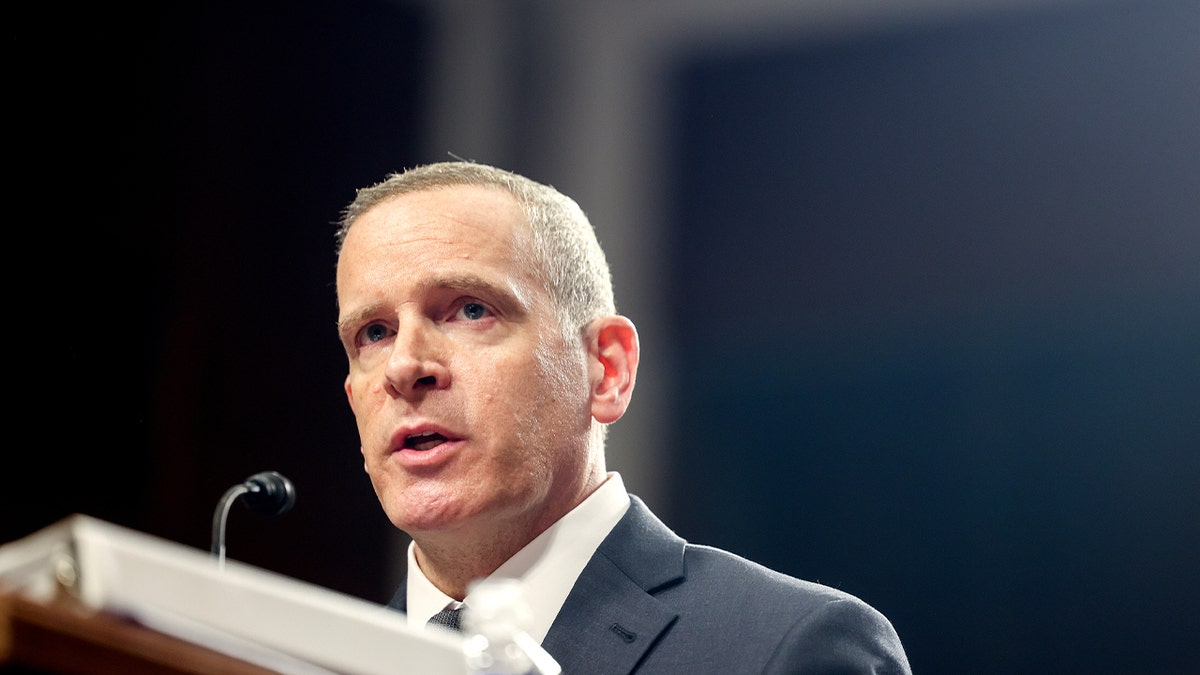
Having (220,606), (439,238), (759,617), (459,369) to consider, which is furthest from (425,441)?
(220,606)

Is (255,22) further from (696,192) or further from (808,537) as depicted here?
Result: (808,537)

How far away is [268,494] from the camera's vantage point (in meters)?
2.48

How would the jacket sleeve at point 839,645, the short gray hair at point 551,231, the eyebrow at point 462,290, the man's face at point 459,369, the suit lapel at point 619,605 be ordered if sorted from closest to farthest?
the jacket sleeve at point 839,645 → the suit lapel at point 619,605 → the man's face at point 459,369 → the eyebrow at point 462,290 → the short gray hair at point 551,231

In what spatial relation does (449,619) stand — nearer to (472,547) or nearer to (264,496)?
(472,547)

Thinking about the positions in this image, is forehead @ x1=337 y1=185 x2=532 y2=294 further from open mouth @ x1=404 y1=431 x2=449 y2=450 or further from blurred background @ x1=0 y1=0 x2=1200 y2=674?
blurred background @ x1=0 y1=0 x2=1200 y2=674

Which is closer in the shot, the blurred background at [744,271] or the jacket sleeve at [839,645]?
the jacket sleeve at [839,645]

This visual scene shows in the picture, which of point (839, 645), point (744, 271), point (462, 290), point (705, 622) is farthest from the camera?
point (744, 271)

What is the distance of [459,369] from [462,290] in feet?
0.56

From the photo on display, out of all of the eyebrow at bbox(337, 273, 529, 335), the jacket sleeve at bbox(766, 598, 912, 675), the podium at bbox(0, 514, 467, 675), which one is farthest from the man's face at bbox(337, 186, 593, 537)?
the podium at bbox(0, 514, 467, 675)

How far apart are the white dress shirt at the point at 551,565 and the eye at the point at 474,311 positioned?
17.0 inches

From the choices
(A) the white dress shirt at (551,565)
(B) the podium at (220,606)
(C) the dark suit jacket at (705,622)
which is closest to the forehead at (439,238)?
(A) the white dress shirt at (551,565)

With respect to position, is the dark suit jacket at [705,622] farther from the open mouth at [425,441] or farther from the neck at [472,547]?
the open mouth at [425,441]

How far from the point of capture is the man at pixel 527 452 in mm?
2205

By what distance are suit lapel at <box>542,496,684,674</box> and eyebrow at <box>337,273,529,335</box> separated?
50 cm
